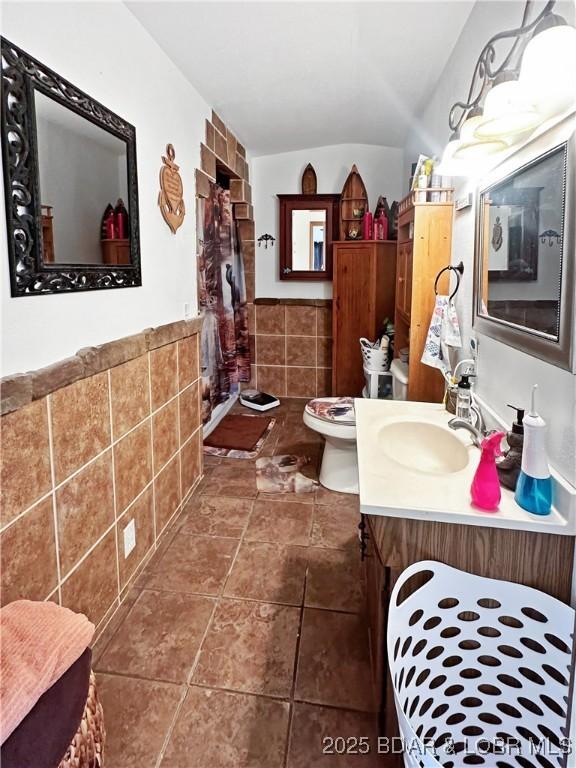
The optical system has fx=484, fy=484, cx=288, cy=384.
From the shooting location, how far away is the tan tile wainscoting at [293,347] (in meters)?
4.33

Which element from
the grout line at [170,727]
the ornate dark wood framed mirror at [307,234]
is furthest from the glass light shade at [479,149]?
the ornate dark wood framed mirror at [307,234]

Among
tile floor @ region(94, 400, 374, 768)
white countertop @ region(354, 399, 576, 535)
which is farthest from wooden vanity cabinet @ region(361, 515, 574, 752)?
tile floor @ region(94, 400, 374, 768)

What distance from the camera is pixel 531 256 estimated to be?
1.28 m


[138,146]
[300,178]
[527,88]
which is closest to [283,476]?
[138,146]

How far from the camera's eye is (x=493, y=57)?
64.4 inches

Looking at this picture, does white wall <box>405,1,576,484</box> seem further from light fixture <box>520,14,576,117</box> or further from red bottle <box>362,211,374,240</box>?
red bottle <box>362,211,374,240</box>

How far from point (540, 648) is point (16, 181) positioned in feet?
5.60

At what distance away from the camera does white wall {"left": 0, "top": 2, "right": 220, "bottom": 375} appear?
1.30 metres

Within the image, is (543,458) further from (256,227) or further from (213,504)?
(256,227)

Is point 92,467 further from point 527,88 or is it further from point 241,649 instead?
point 527,88

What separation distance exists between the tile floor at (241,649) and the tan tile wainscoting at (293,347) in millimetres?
2052

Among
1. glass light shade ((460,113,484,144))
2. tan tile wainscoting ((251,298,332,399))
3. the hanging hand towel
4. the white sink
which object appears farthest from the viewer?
tan tile wainscoting ((251,298,332,399))

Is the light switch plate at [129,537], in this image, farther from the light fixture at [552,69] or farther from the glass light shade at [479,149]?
the light fixture at [552,69]

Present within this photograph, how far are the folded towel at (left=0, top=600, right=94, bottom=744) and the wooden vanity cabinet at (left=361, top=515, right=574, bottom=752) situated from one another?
2.31ft
